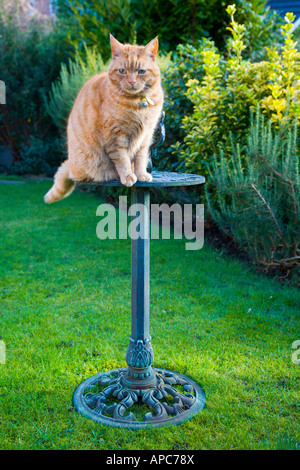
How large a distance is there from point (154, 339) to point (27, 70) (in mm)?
9550

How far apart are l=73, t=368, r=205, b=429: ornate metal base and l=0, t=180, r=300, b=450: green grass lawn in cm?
6

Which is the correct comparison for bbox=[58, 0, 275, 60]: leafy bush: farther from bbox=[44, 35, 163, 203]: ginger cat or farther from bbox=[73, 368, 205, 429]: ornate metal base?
bbox=[73, 368, 205, 429]: ornate metal base

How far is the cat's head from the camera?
227cm

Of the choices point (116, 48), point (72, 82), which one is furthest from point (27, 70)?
point (116, 48)

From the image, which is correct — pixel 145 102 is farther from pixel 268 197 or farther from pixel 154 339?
pixel 268 197

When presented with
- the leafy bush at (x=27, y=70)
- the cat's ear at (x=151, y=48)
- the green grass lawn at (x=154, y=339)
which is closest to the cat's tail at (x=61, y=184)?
the cat's ear at (x=151, y=48)

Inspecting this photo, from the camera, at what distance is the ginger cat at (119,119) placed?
7.57ft

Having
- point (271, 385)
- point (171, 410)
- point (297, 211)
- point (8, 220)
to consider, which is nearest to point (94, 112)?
point (171, 410)

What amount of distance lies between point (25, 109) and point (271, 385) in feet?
32.9

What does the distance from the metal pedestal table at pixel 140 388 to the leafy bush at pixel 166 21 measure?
21.6 feet

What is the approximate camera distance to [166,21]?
8.51 m

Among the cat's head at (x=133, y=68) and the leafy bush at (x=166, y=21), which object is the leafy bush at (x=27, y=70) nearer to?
the leafy bush at (x=166, y=21)

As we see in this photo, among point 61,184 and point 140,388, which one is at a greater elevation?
point 61,184

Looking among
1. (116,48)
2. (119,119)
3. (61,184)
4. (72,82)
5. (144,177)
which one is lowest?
(61,184)
